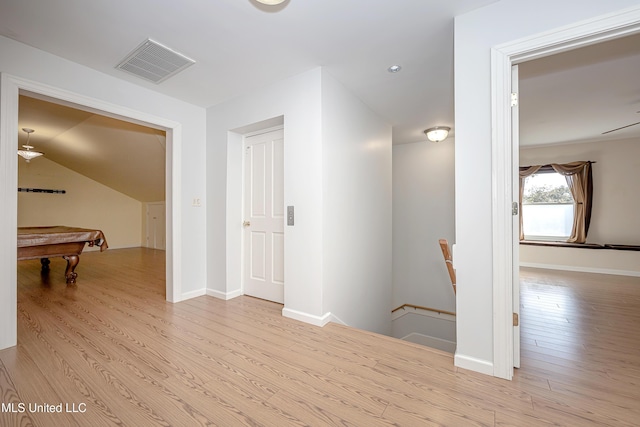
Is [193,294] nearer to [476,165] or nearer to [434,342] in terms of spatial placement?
[476,165]

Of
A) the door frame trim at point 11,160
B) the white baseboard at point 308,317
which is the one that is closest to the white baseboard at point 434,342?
the white baseboard at point 308,317

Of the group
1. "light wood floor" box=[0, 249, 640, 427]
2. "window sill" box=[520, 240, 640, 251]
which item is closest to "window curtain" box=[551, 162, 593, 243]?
"window sill" box=[520, 240, 640, 251]

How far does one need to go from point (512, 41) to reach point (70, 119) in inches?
247

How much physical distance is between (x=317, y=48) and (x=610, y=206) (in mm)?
6298

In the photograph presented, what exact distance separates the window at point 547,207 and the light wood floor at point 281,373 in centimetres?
310

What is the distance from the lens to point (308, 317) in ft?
8.22

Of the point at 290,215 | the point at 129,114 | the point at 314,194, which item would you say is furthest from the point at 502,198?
the point at 129,114

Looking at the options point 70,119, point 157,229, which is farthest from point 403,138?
point 157,229

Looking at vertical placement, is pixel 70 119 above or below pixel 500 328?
above

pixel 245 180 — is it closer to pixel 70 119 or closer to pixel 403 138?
pixel 403 138

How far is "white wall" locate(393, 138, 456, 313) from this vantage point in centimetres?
455

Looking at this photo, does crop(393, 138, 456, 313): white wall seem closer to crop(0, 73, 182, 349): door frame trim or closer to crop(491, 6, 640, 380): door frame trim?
crop(491, 6, 640, 380): door frame trim

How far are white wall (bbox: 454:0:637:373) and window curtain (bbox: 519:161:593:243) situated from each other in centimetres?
506

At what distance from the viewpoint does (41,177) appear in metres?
7.04
